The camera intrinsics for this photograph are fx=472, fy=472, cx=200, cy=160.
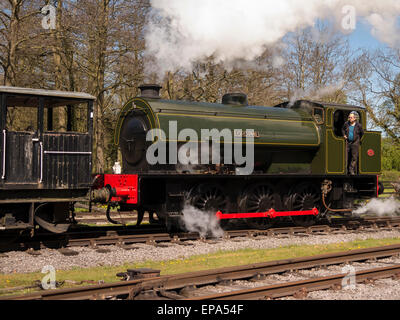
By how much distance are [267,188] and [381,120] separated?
23.1 meters

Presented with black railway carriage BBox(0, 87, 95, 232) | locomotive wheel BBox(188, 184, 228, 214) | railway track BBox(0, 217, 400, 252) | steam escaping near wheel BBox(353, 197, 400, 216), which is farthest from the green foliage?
black railway carriage BBox(0, 87, 95, 232)

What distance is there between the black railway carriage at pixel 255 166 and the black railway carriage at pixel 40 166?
1174mm

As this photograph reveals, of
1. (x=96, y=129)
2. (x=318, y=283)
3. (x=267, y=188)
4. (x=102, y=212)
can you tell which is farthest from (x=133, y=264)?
(x=96, y=129)

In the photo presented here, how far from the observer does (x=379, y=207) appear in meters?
14.1

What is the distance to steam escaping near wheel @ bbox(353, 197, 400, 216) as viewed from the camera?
13.0 m

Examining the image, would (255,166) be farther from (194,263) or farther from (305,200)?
(194,263)
